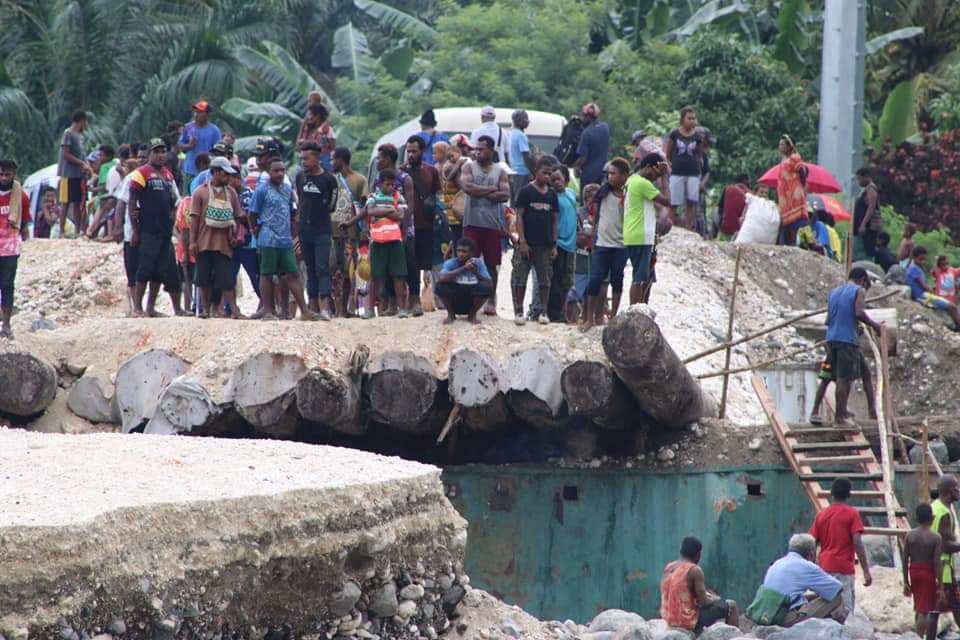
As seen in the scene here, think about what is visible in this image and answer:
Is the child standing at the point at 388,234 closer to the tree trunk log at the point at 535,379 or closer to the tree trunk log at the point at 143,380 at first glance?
the tree trunk log at the point at 535,379

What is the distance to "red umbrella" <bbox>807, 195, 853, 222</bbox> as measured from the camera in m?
22.6

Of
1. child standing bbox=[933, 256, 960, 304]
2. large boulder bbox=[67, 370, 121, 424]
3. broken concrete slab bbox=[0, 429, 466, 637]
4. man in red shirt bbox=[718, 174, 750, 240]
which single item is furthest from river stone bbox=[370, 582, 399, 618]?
man in red shirt bbox=[718, 174, 750, 240]

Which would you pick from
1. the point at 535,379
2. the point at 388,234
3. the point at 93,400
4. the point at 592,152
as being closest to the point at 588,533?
the point at 535,379

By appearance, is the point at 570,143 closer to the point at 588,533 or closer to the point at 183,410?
the point at 588,533

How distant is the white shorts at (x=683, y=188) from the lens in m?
20.6

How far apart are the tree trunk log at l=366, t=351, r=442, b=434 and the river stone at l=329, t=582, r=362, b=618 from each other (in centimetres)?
430

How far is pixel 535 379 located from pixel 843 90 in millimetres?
12225

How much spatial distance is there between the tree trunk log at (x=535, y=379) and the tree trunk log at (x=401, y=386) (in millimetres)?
616

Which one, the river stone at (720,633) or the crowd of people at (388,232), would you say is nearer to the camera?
the river stone at (720,633)

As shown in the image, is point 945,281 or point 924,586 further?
point 945,281

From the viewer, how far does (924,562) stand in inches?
487

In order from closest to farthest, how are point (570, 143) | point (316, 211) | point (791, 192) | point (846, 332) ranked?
point (846, 332) < point (316, 211) < point (570, 143) < point (791, 192)

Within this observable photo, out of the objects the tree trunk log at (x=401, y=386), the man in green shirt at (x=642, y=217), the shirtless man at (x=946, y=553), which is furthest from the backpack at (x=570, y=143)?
the shirtless man at (x=946, y=553)

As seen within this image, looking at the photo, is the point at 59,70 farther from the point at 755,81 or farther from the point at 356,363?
the point at 356,363
